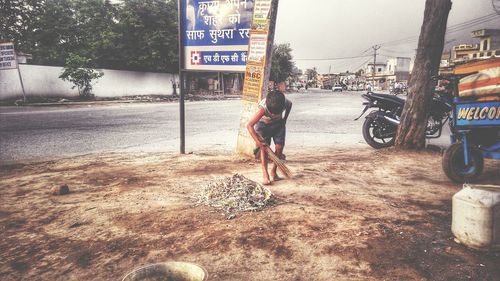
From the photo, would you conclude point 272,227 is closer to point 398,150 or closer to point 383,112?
point 398,150

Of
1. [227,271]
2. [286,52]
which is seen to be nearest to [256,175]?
[227,271]

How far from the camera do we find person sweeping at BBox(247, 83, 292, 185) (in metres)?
4.57

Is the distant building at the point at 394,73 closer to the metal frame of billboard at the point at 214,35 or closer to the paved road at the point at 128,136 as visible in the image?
the paved road at the point at 128,136

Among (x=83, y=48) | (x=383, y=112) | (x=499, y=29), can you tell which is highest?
(x=499, y=29)

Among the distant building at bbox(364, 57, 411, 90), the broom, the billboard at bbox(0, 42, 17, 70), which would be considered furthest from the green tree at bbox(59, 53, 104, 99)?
the distant building at bbox(364, 57, 411, 90)

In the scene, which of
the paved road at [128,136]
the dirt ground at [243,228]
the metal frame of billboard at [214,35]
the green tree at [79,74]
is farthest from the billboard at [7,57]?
the dirt ground at [243,228]

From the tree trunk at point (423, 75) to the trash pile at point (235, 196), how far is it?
13.8ft

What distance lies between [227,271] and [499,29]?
44.5m

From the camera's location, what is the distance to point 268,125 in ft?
16.2

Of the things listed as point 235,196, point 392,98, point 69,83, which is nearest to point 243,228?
point 235,196

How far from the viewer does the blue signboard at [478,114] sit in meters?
4.41

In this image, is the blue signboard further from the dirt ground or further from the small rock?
the small rock

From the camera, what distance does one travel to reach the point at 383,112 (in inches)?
304

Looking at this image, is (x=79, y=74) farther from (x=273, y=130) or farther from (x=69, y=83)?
(x=273, y=130)
